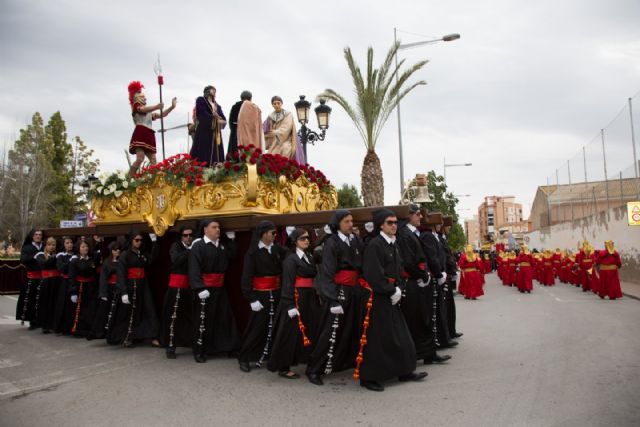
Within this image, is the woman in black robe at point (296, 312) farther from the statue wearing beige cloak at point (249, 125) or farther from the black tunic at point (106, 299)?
the black tunic at point (106, 299)

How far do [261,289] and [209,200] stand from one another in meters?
2.01

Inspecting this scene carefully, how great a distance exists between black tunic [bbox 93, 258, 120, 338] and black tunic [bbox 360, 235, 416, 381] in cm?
504

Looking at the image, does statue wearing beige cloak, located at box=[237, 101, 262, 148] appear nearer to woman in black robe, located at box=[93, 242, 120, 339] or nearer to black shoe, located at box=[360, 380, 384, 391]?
woman in black robe, located at box=[93, 242, 120, 339]

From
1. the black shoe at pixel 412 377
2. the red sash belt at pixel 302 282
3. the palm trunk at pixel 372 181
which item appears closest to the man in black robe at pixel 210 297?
the red sash belt at pixel 302 282

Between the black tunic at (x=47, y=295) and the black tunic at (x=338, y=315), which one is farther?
the black tunic at (x=47, y=295)

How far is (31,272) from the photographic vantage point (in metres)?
11.1

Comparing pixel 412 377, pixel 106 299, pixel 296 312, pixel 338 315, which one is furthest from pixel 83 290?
pixel 412 377

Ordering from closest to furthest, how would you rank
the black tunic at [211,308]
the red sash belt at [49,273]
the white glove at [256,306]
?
the white glove at [256,306] < the black tunic at [211,308] < the red sash belt at [49,273]

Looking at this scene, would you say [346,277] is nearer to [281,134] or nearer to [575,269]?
[281,134]

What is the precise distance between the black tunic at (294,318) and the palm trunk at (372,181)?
714 centimetres

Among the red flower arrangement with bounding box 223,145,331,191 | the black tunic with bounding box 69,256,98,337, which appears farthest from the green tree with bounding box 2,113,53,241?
the red flower arrangement with bounding box 223,145,331,191

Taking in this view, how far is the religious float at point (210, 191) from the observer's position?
7660 mm

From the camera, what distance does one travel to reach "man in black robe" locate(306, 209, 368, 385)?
5785mm

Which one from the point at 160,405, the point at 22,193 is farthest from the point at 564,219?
the point at 22,193
